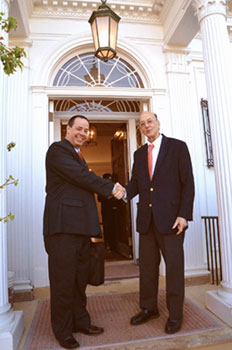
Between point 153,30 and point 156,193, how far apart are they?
3.41 meters

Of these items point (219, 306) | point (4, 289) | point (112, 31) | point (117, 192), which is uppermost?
point (112, 31)

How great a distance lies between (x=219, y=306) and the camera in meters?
2.75

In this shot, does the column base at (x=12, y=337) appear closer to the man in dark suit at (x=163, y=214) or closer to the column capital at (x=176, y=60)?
the man in dark suit at (x=163, y=214)

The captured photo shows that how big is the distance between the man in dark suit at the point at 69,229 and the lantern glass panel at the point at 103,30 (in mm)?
1279

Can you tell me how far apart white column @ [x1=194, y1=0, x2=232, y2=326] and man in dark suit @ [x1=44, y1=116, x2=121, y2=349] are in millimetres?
1301

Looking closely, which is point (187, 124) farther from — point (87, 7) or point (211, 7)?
point (87, 7)

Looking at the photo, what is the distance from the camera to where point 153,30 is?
15.2 feet

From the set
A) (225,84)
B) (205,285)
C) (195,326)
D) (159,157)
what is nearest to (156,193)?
(159,157)

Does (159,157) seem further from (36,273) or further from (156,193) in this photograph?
(36,273)

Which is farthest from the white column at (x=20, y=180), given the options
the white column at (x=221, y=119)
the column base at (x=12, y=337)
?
the white column at (x=221, y=119)

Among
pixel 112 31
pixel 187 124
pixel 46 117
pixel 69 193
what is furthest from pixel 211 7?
pixel 69 193

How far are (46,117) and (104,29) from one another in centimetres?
159

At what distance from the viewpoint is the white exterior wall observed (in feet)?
12.5

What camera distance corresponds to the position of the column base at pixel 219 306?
2590mm
